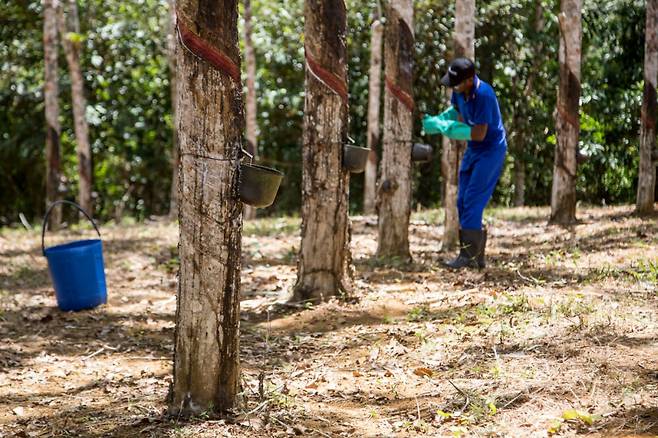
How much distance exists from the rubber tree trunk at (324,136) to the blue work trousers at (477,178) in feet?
4.64

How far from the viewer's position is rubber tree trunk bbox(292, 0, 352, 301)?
5.96 meters

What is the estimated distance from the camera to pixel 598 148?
1391cm

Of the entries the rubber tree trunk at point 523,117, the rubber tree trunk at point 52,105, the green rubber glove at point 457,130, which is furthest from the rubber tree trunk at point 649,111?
the rubber tree trunk at point 52,105

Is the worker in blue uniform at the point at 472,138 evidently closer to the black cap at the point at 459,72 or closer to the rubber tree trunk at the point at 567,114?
the black cap at the point at 459,72

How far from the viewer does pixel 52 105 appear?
456 inches

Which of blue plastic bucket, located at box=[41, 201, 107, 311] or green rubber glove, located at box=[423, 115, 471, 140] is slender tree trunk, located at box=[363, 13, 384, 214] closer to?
green rubber glove, located at box=[423, 115, 471, 140]

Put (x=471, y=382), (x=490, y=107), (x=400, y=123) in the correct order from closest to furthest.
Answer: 1. (x=471, y=382)
2. (x=490, y=107)
3. (x=400, y=123)

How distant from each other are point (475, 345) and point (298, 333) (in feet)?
4.38

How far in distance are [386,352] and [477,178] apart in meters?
2.51

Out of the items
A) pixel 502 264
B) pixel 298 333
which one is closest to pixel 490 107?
pixel 502 264

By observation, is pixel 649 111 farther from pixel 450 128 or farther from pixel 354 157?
pixel 354 157

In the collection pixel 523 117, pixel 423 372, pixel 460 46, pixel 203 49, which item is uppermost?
pixel 460 46

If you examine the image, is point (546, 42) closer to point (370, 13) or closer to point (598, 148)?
point (598, 148)

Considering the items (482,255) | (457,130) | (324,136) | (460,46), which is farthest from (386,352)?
(460,46)
